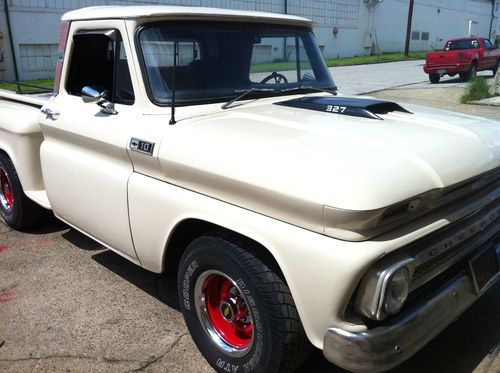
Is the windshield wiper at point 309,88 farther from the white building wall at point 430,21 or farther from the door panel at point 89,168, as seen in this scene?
the white building wall at point 430,21

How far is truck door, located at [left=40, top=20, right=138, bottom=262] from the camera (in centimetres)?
312

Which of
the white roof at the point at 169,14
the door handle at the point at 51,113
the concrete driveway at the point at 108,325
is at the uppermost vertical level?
the white roof at the point at 169,14

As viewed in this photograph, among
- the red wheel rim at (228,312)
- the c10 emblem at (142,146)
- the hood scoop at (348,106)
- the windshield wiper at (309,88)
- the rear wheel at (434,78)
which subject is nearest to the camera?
the red wheel rim at (228,312)

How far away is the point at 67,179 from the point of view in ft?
11.7

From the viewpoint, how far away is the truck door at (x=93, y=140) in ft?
10.2

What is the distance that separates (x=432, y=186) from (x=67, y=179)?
2411 millimetres

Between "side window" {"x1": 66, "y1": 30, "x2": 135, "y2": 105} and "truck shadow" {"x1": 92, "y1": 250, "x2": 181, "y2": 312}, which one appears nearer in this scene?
"side window" {"x1": 66, "y1": 30, "x2": 135, "y2": 105}

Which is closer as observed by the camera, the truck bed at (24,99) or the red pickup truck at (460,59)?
the truck bed at (24,99)

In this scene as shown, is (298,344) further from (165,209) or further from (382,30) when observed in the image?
(382,30)

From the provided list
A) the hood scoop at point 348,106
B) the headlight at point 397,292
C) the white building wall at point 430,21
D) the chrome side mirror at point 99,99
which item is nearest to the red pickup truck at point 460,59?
the hood scoop at point 348,106

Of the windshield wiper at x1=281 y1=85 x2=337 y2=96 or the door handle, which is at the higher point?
the windshield wiper at x1=281 y1=85 x2=337 y2=96

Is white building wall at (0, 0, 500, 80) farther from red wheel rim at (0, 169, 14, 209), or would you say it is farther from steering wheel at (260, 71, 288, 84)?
red wheel rim at (0, 169, 14, 209)

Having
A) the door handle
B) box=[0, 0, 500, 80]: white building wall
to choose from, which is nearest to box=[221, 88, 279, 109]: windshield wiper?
box=[0, 0, 500, 80]: white building wall

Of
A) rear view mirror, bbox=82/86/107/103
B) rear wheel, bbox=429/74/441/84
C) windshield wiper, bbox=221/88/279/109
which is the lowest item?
rear wheel, bbox=429/74/441/84
